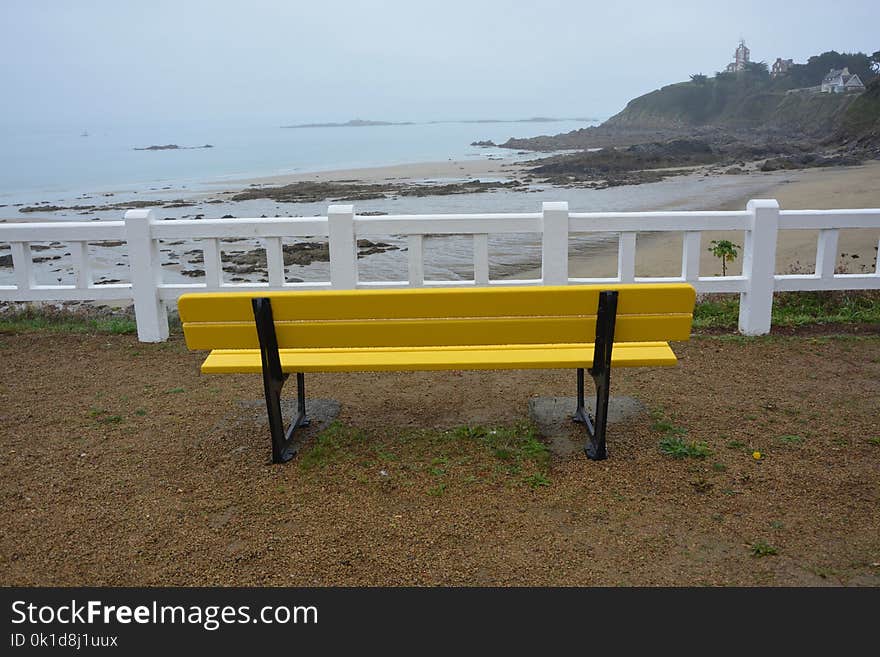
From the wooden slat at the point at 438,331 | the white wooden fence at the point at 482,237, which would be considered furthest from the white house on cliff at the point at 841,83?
the wooden slat at the point at 438,331

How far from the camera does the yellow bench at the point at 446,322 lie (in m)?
4.58

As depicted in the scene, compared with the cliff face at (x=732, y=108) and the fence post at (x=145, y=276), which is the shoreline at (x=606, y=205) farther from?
the cliff face at (x=732, y=108)

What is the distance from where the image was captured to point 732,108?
107312mm

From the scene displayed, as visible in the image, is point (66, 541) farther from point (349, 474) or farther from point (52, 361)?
point (52, 361)

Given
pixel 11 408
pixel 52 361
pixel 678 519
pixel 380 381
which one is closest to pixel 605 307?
pixel 678 519

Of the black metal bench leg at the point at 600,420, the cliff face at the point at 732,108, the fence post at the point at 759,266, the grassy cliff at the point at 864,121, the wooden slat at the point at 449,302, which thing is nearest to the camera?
the wooden slat at the point at 449,302

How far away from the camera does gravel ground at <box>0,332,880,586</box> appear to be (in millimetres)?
3803

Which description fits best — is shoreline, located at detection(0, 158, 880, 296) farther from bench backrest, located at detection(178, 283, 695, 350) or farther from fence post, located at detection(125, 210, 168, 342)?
bench backrest, located at detection(178, 283, 695, 350)

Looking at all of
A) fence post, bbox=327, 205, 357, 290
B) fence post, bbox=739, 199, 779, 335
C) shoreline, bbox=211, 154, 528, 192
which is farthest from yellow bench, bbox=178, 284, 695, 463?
shoreline, bbox=211, 154, 528, 192

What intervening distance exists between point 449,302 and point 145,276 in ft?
14.0

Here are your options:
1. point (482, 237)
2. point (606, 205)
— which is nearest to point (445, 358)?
point (482, 237)

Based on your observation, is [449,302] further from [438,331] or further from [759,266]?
[759,266]

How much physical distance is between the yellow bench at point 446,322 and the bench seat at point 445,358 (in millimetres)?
13

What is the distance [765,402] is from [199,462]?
3770 mm
